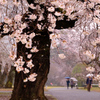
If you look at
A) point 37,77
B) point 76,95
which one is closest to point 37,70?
point 37,77

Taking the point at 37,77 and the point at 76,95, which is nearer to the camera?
the point at 37,77

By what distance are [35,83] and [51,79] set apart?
112 feet

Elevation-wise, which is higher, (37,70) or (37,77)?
(37,70)

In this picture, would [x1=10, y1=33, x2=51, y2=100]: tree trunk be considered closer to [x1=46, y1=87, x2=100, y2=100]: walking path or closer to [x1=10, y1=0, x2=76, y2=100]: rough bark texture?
[x1=10, y1=0, x2=76, y2=100]: rough bark texture

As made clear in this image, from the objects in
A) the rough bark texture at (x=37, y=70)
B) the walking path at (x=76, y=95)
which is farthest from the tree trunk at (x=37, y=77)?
the walking path at (x=76, y=95)

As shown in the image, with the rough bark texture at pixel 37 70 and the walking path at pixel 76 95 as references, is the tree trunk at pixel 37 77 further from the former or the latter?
the walking path at pixel 76 95

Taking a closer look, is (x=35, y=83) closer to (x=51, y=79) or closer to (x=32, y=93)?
(x=32, y=93)

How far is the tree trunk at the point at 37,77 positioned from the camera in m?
6.58

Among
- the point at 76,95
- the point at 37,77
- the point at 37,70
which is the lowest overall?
the point at 76,95

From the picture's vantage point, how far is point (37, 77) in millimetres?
6734

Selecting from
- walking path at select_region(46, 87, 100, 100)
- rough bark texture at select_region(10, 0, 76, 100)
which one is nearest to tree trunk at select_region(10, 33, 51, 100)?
rough bark texture at select_region(10, 0, 76, 100)

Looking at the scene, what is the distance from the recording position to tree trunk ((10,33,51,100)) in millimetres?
6578

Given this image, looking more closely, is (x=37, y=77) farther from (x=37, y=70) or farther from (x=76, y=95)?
(x=76, y=95)

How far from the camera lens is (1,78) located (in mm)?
24219
